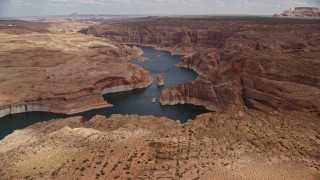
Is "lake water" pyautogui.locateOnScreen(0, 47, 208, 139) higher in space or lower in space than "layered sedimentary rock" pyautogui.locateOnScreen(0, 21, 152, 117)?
lower

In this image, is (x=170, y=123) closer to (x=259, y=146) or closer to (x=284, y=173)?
(x=259, y=146)

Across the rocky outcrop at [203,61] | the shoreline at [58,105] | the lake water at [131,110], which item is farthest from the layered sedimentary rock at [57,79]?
the rocky outcrop at [203,61]

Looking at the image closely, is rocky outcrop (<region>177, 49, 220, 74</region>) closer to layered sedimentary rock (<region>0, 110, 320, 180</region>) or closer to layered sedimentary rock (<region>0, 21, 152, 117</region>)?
layered sedimentary rock (<region>0, 21, 152, 117</region>)

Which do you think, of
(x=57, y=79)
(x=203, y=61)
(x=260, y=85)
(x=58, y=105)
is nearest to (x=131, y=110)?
(x=58, y=105)

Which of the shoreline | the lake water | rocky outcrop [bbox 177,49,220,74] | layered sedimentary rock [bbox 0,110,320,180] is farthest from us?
rocky outcrop [bbox 177,49,220,74]

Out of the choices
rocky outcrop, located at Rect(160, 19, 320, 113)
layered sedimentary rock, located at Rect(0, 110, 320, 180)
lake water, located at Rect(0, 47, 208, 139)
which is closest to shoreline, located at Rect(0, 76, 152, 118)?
lake water, located at Rect(0, 47, 208, 139)

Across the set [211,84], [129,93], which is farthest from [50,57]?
[211,84]
